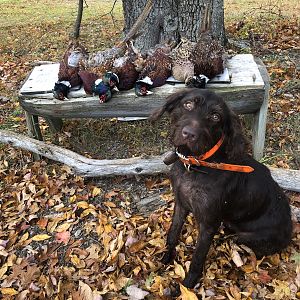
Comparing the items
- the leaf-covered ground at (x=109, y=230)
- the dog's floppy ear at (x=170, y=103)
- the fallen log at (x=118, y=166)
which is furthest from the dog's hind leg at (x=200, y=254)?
the fallen log at (x=118, y=166)

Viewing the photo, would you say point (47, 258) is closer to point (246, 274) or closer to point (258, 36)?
point (246, 274)

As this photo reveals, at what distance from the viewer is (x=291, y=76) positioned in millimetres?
6676

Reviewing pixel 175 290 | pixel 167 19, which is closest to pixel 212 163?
pixel 175 290

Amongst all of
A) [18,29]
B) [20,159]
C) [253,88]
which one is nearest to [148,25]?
[253,88]

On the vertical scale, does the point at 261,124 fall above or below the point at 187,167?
below

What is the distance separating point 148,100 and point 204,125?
1.72m

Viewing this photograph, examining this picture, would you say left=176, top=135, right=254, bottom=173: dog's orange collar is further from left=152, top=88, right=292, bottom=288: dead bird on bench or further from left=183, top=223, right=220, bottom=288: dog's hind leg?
left=183, top=223, right=220, bottom=288: dog's hind leg

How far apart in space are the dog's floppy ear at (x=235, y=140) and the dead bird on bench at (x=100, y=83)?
1775 mm

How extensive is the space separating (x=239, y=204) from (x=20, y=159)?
124 inches

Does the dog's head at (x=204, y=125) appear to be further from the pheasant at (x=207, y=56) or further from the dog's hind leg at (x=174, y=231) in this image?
the pheasant at (x=207, y=56)

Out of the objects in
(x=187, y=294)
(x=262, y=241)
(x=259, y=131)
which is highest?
(x=259, y=131)

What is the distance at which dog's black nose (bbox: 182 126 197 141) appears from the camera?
2.64 m

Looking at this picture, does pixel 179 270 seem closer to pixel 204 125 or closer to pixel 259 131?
pixel 204 125

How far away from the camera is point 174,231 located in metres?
3.56
